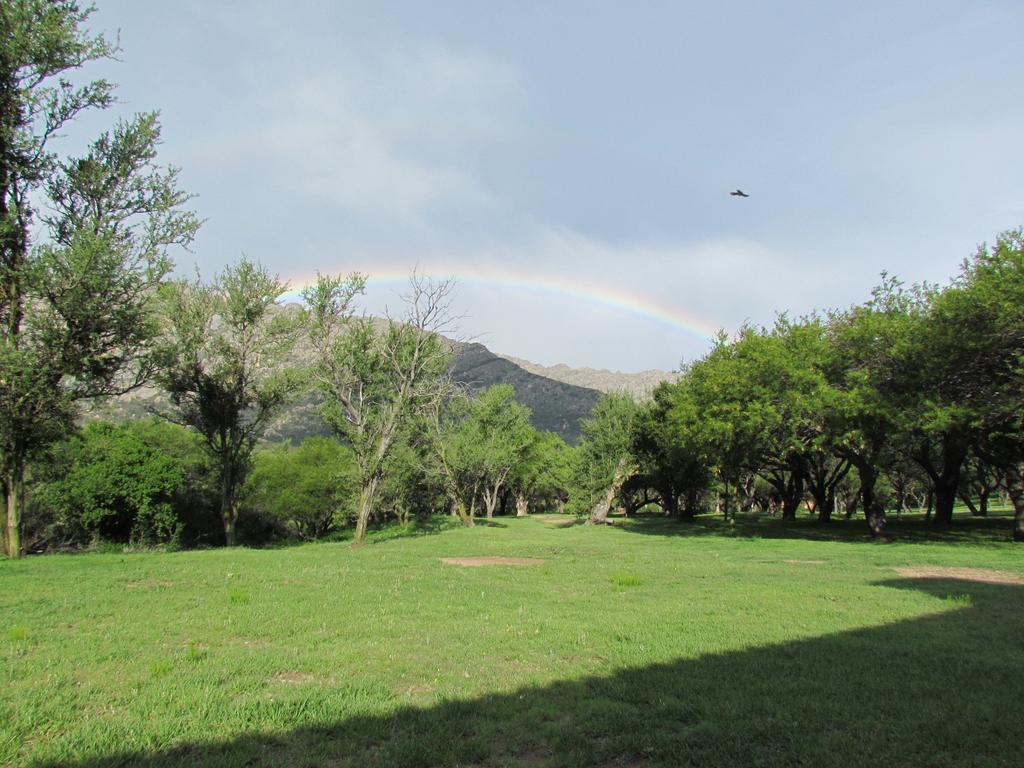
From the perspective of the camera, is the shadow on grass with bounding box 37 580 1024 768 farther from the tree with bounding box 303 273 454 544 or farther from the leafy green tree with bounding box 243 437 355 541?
the leafy green tree with bounding box 243 437 355 541

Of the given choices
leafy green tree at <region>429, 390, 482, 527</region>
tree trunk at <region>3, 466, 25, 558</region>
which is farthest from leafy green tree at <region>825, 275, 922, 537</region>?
tree trunk at <region>3, 466, 25, 558</region>

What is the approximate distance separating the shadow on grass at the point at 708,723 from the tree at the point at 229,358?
86.4 feet

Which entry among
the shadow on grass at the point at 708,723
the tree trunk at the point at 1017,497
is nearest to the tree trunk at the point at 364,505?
the shadow on grass at the point at 708,723

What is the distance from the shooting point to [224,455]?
30.2 m

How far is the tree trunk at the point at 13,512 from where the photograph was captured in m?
18.7

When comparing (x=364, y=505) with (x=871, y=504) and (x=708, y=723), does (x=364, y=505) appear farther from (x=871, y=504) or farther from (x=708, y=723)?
(x=871, y=504)

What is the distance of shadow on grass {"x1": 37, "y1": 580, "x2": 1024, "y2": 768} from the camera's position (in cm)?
486

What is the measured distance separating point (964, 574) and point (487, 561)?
13284mm

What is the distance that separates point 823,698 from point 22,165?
81.8 ft

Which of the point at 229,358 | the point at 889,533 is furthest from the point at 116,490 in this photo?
the point at 889,533

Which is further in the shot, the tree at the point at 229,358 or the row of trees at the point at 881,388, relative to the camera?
the tree at the point at 229,358

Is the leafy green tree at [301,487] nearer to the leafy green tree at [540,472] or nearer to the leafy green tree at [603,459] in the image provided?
the leafy green tree at [603,459]

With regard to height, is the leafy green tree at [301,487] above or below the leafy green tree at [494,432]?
below

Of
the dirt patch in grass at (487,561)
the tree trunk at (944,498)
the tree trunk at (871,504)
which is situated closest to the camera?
the dirt patch in grass at (487,561)
